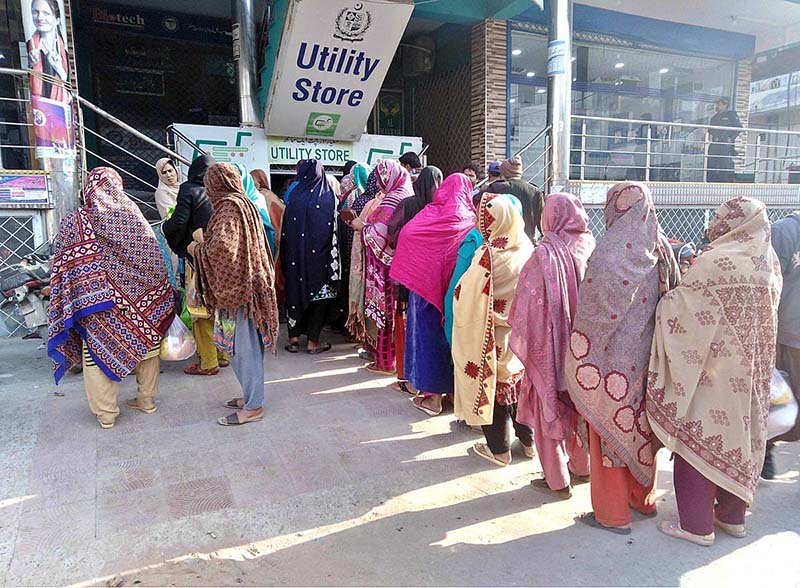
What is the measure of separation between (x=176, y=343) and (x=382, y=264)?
1.54 metres

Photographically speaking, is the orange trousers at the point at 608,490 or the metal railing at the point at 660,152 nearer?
the orange trousers at the point at 608,490

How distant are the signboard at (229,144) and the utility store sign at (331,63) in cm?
23

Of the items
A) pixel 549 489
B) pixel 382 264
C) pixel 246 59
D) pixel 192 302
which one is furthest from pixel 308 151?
pixel 549 489

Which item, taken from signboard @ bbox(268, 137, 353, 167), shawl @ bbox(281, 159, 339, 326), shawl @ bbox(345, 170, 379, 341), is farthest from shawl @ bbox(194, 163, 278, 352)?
signboard @ bbox(268, 137, 353, 167)

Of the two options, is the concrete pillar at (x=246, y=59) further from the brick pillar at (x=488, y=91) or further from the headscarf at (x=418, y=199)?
the headscarf at (x=418, y=199)

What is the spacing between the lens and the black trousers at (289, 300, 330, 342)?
4.82 m

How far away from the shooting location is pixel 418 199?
3768 millimetres

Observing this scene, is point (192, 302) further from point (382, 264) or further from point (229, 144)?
point (229, 144)

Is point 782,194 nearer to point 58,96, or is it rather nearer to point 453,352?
point 453,352

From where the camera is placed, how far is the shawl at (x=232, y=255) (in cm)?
311

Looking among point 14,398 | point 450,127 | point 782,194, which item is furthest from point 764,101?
point 14,398

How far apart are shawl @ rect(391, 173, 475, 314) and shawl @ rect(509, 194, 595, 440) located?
2.30 feet

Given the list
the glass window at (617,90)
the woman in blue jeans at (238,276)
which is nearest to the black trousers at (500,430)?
the woman in blue jeans at (238,276)

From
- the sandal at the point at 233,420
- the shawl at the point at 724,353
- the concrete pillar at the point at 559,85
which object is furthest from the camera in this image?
the concrete pillar at the point at 559,85
